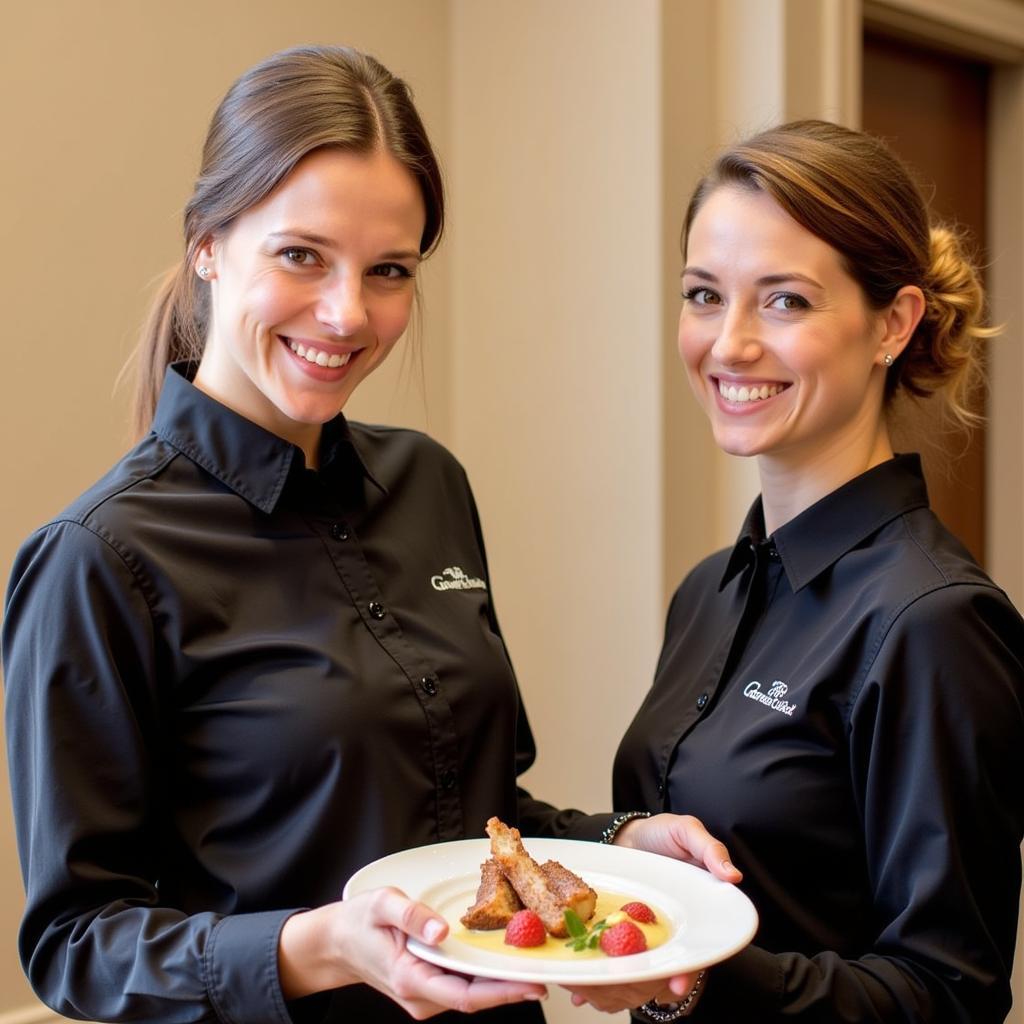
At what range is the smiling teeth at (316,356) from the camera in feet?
4.83

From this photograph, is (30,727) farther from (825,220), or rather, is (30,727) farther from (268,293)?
(825,220)

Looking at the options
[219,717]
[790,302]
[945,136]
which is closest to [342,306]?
[219,717]

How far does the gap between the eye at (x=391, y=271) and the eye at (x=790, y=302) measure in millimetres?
467

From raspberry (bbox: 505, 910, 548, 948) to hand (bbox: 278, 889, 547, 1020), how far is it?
0.06m

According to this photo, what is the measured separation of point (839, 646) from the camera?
4.92ft

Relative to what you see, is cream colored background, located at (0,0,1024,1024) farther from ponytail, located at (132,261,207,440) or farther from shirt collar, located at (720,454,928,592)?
shirt collar, located at (720,454,928,592)

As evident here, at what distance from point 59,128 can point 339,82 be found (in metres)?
1.07

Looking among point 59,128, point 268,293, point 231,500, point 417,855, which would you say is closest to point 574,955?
point 417,855

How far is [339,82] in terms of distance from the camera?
1.53 metres

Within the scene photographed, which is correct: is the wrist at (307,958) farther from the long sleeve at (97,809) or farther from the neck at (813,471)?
the neck at (813,471)

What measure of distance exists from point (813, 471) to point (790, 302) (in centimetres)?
23

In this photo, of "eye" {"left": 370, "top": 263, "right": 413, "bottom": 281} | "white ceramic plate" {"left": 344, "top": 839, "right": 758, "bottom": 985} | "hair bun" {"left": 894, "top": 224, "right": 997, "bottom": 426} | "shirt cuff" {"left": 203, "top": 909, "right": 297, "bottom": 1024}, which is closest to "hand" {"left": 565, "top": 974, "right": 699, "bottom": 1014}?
"white ceramic plate" {"left": 344, "top": 839, "right": 758, "bottom": 985}

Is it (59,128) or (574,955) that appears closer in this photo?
(574,955)

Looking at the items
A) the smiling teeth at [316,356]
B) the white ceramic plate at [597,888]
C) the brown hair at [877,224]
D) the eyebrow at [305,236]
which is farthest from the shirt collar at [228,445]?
the brown hair at [877,224]
